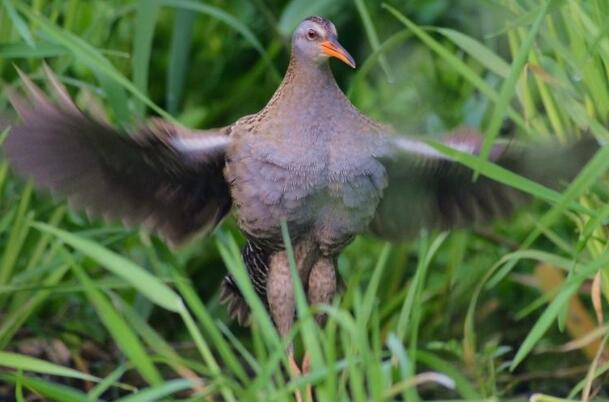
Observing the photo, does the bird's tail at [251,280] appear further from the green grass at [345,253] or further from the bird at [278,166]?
the green grass at [345,253]

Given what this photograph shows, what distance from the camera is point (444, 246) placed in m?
4.91

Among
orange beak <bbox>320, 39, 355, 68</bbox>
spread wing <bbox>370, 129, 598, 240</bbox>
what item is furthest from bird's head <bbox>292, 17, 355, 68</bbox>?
spread wing <bbox>370, 129, 598, 240</bbox>

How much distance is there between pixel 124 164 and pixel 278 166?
1.16 ft

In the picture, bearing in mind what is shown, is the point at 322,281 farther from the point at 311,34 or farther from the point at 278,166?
the point at 311,34

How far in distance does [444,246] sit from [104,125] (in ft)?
6.10

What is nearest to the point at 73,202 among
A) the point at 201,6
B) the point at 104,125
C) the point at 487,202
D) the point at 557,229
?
the point at 104,125

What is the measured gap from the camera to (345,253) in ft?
16.3

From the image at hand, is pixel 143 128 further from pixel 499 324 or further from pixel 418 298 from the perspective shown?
pixel 499 324

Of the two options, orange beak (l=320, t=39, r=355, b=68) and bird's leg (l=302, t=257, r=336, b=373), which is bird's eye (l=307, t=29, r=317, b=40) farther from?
bird's leg (l=302, t=257, r=336, b=373)

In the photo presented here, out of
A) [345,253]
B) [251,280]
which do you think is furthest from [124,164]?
[345,253]

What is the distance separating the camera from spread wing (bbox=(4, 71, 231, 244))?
10.9ft

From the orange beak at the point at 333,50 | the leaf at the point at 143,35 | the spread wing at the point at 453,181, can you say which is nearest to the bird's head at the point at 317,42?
the orange beak at the point at 333,50

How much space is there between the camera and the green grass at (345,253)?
275cm

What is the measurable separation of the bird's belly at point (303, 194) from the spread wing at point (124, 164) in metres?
0.11
